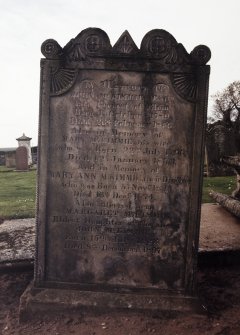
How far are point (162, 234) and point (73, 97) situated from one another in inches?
69.7

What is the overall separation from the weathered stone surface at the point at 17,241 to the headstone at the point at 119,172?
0.98 meters

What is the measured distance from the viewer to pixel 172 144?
3676 millimetres

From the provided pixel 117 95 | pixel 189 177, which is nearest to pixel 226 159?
pixel 189 177

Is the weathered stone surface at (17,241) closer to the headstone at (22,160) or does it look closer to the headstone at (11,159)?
the headstone at (22,160)

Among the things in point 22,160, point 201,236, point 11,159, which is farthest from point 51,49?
point 11,159

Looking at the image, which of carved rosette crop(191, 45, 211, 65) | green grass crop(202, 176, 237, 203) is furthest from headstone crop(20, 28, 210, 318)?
green grass crop(202, 176, 237, 203)

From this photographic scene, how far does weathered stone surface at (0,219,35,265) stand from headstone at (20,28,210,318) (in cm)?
98

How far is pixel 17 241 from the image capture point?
207 inches

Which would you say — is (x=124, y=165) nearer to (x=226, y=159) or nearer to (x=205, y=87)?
(x=205, y=87)

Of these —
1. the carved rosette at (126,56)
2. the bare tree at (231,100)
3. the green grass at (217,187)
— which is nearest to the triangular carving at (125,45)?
the carved rosette at (126,56)

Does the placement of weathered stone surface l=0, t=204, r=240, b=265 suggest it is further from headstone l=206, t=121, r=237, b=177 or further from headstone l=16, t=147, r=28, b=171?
headstone l=16, t=147, r=28, b=171

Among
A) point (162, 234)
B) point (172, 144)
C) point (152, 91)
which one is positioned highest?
point (152, 91)

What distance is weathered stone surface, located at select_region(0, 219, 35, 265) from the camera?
462 centimetres

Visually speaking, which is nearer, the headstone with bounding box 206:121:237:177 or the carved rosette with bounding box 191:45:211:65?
the carved rosette with bounding box 191:45:211:65
